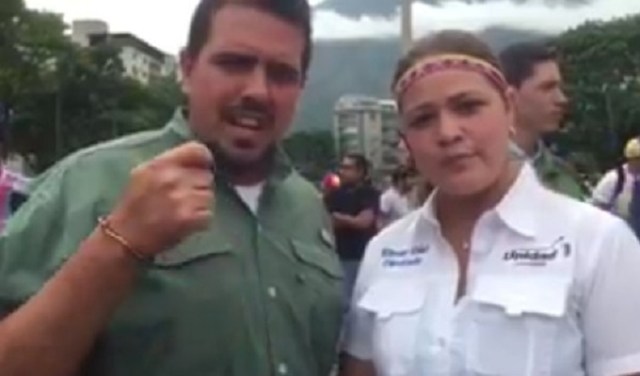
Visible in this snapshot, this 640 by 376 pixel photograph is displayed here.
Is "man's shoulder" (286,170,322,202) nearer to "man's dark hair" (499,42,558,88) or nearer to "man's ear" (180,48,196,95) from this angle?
"man's ear" (180,48,196,95)

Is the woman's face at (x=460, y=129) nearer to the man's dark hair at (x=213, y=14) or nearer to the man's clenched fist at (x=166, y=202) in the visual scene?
the man's dark hair at (x=213, y=14)

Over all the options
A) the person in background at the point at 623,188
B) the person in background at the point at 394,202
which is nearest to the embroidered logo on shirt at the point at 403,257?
the person in background at the point at 623,188

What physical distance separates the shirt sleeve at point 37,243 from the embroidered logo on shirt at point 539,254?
0.85 metres

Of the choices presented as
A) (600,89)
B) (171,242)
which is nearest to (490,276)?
(171,242)

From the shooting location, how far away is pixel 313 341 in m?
2.85

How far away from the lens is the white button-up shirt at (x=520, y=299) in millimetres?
2662

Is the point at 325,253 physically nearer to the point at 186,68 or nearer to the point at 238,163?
the point at 238,163

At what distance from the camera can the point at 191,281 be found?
263 cm

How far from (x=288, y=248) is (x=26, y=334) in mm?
741

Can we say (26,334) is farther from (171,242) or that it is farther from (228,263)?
(228,263)

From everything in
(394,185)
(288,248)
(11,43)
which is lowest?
(11,43)

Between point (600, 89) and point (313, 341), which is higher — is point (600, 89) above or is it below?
below

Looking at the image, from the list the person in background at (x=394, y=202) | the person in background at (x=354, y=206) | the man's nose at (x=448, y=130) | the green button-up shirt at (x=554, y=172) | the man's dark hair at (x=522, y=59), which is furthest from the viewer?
the person in background at (x=394, y=202)

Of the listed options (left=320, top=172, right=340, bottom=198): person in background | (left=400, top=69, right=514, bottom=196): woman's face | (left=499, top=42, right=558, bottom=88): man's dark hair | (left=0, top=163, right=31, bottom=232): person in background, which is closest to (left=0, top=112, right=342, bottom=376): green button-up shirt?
(left=400, top=69, right=514, bottom=196): woman's face
